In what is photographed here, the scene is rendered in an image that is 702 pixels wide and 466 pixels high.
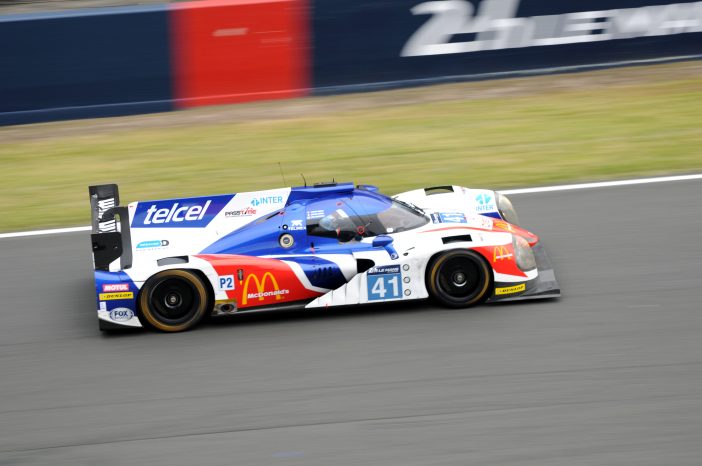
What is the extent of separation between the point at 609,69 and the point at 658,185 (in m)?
4.27

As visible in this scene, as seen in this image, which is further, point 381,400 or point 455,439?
point 381,400

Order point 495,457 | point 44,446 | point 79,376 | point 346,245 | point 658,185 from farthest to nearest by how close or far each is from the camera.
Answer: point 658,185
point 346,245
point 79,376
point 44,446
point 495,457

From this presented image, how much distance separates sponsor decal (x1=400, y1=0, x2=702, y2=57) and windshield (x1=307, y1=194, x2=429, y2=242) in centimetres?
656

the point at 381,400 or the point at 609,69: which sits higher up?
the point at 609,69

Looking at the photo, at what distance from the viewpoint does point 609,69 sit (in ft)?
51.3

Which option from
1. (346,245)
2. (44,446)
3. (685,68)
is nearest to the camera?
(44,446)

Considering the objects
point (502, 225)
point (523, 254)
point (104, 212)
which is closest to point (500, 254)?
point (523, 254)

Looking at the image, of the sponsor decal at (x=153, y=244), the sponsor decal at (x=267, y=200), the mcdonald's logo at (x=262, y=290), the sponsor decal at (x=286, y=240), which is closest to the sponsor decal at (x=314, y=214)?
the sponsor decal at (x=286, y=240)

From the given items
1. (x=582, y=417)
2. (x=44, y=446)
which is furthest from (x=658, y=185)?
(x=44, y=446)

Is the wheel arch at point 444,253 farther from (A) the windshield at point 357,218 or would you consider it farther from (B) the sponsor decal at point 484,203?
(B) the sponsor decal at point 484,203

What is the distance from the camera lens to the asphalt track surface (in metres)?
6.72

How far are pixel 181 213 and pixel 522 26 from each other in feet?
25.5

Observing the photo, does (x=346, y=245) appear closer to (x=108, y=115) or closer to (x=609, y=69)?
(x=108, y=115)

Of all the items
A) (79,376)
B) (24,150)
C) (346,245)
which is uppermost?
(24,150)
